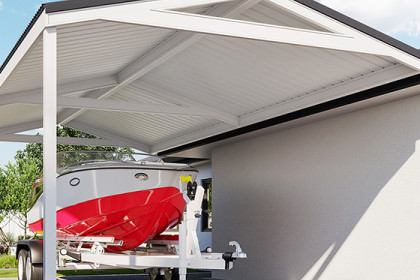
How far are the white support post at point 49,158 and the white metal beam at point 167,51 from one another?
1.07 m

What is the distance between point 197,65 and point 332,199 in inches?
114

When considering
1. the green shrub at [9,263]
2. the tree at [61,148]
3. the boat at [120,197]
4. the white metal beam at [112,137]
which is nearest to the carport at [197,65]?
the white metal beam at [112,137]

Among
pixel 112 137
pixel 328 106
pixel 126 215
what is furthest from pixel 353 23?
pixel 112 137

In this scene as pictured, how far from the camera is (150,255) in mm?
8547

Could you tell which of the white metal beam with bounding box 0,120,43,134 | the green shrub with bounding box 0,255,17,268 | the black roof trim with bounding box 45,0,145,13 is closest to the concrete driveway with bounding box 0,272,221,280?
the green shrub with bounding box 0,255,17,268

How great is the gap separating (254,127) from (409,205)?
354 centimetres

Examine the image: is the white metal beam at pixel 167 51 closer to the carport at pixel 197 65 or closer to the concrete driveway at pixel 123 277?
the carport at pixel 197 65

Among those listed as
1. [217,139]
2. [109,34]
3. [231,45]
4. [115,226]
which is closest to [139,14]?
[109,34]

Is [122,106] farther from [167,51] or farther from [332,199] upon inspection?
[332,199]

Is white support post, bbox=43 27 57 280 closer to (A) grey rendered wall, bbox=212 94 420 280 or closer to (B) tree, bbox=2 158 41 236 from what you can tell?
(A) grey rendered wall, bbox=212 94 420 280

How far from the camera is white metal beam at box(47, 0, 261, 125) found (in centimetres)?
689

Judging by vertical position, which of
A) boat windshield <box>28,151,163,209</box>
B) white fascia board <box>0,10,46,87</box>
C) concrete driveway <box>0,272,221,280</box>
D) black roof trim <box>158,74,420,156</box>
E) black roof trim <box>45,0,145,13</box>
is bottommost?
concrete driveway <box>0,272,221,280</box>

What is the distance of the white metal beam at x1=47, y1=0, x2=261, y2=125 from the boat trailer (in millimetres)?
1980

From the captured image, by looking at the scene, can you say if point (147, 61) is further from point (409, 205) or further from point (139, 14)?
point (409, 205)
